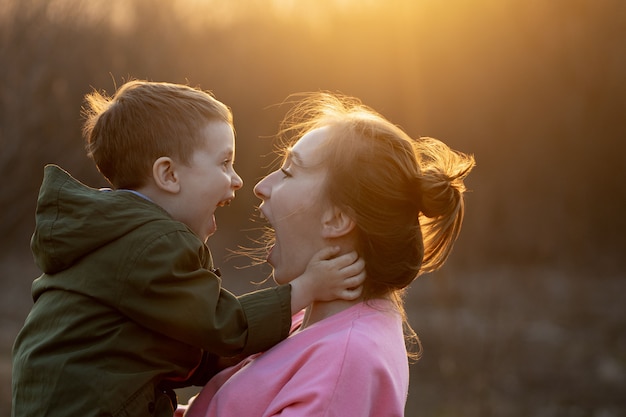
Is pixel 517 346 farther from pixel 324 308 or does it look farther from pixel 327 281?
pixel 327 281

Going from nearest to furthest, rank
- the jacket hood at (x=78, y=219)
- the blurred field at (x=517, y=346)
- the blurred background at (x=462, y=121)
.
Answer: the jacket hood at (x=78, y=219)
the blurred field at (x=517, y=346)
the blurred background at (x=462, y=121)

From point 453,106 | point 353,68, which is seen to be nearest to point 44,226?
point 453,106

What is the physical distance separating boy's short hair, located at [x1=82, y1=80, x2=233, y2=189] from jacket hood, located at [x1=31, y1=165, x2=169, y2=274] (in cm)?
15

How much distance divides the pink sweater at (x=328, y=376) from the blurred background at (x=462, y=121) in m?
5.71

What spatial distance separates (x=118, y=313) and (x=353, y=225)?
2.32ft

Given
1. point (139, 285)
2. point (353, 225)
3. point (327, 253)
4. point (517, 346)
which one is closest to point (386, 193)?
point (353, 225)

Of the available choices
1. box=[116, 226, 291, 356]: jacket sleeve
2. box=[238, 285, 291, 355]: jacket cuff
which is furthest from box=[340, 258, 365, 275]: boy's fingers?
box=[116, 226, 291, 356]: jacket sleeve

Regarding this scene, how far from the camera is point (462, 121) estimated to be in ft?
40.1

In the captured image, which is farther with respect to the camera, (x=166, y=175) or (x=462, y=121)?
(x=462, y=121)

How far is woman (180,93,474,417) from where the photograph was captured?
2.30 metres

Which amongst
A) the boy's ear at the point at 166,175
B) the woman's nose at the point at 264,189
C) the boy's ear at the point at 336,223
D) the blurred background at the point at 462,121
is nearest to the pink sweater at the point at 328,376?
the boy's ear at the point at 336,223

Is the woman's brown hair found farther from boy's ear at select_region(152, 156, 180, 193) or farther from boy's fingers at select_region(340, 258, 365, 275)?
boy's ear at select_region(152, 156, 180, 193)

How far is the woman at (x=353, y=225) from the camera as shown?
7.54 ft

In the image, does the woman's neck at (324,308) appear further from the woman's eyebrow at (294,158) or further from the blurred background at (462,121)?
the blurred background at (462,121)
